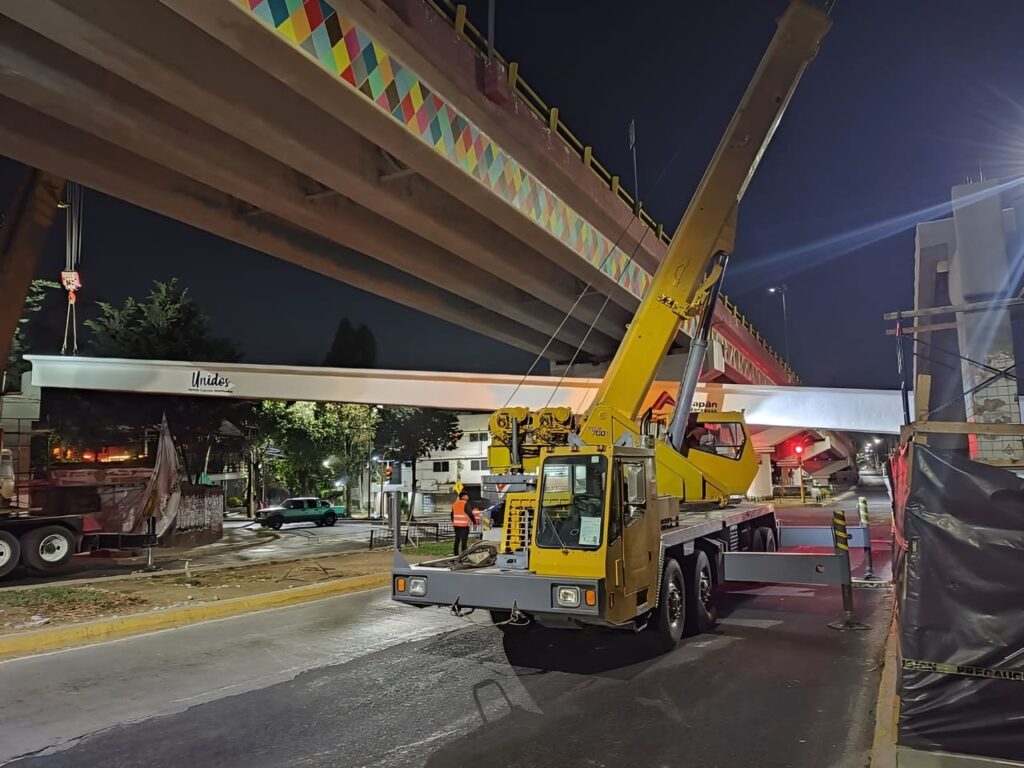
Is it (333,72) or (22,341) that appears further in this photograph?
(22,341)

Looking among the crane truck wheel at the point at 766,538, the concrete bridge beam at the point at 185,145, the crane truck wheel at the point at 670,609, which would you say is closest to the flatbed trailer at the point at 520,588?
the crane truck wheel at the point at 670,609

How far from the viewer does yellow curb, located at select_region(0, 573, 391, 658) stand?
27.3 feet

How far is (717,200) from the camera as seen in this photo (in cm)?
1098

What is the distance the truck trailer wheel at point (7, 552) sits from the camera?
13.9m

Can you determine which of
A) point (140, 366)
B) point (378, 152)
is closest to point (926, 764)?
point (378, 152)

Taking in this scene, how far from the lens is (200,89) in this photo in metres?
8.34

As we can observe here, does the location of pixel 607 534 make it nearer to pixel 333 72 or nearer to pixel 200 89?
pixel 333 72

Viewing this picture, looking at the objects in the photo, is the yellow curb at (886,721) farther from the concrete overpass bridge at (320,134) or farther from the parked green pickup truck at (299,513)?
the parked green pickup truck at (299,513)

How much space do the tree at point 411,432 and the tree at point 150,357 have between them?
9426 mm

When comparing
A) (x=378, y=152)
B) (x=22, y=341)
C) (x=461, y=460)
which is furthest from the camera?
(x=461, y=460)

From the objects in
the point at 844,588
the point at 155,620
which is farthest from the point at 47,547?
the point at 844,588

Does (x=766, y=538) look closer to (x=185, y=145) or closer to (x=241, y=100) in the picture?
(x=241, y=100)

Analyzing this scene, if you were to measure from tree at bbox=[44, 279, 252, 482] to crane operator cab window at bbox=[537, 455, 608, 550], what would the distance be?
82.9 feet

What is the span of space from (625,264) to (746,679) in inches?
494
